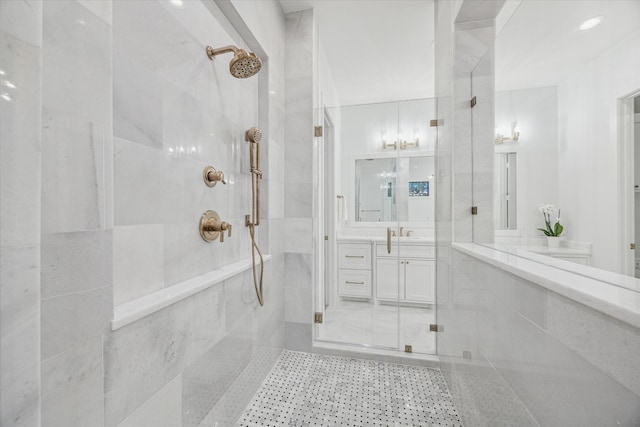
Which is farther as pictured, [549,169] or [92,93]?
[549,169]

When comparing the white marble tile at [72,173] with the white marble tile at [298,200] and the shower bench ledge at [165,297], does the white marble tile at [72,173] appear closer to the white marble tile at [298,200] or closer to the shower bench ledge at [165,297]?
the shower bench ledge at [165,297]

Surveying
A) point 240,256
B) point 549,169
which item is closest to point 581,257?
point 549,169

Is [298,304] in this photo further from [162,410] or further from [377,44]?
[377,44]

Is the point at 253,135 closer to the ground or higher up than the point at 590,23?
closer to the ground

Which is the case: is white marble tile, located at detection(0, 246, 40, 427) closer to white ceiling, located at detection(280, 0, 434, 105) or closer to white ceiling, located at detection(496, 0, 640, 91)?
white ceiling, located at detection(496, 0, 640, 91)

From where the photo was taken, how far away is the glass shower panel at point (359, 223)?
2.44 m

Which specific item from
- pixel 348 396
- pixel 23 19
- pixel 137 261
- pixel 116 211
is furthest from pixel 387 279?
pixel 23 19

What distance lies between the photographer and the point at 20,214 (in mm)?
542

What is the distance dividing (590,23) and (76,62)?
1459mm

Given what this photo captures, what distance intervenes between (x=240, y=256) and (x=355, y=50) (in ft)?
7.55

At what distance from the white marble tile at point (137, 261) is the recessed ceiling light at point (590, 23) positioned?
1580mm

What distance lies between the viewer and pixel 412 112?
7.85ft

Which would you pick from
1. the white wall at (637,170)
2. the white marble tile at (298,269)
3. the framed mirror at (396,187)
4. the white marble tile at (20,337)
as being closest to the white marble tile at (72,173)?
the white marble tile at (20,337)

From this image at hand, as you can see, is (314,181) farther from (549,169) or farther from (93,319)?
(93,319)
